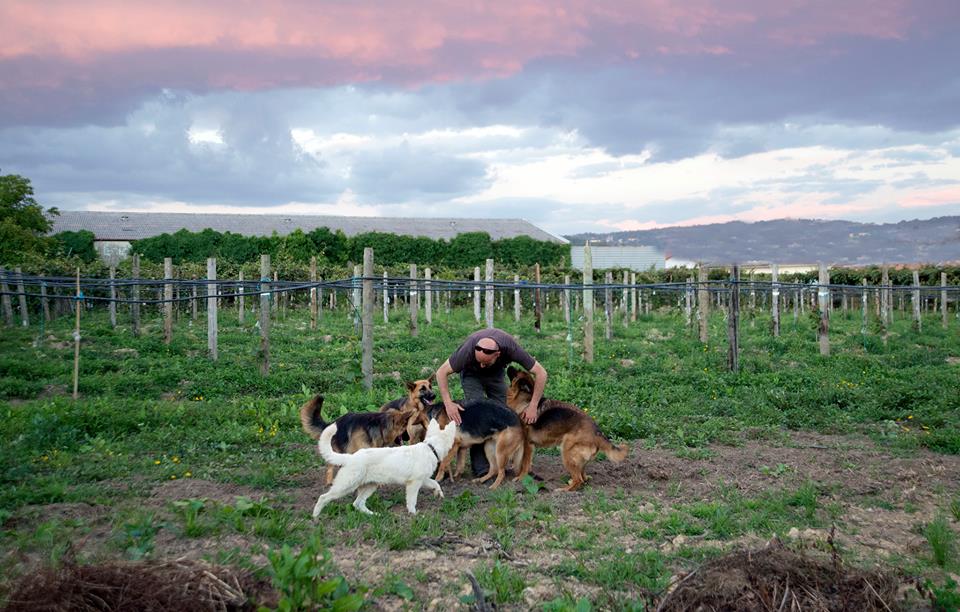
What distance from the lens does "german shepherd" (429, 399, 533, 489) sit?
733 centimetres

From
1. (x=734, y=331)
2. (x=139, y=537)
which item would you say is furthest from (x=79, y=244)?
(x=139, y=537)

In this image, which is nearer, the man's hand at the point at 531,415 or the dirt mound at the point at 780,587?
the dirt mound at the point at 780,587

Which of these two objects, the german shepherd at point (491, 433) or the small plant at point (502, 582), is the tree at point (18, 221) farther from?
the small plant at point (502, 582)

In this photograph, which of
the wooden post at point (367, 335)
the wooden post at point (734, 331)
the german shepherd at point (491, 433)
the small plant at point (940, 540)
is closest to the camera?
the small plant at point (940, 540)

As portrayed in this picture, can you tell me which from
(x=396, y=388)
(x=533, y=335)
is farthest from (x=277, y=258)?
(x=396, y=388)

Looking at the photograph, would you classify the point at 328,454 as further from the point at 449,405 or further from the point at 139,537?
the point at 449,405

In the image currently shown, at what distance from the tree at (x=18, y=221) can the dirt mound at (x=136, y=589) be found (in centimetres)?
3415

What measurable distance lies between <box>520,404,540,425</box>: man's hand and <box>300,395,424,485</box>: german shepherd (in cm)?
126

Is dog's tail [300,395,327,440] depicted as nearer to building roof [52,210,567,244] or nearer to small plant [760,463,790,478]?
small plant [760,463,790,478]

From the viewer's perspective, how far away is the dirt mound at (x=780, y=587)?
3.99 metres

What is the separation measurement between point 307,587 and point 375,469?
2.20m

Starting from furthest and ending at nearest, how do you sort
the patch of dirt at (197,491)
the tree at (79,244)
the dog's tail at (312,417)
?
the tree at (79,244) → the dog's tail at (312,417) → the patch of dirt at (197,491)

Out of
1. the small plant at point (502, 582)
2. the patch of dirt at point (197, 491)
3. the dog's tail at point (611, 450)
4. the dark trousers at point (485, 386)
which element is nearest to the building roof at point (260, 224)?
the dark trousers at point (485, 386)

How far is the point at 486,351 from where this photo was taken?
7.79 m
